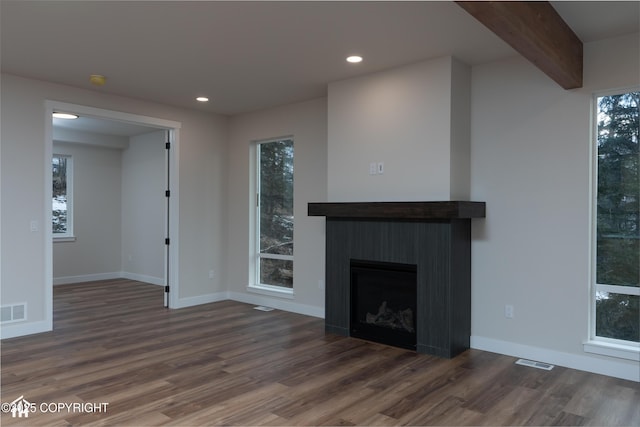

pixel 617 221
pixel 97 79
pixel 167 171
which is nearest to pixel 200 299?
pixel 167 171

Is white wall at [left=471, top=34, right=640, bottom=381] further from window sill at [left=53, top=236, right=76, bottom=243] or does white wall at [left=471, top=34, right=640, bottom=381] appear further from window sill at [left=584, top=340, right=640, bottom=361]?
window sill at [left=53, top=236, right=76, bottom=243]

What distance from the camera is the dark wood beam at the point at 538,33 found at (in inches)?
92.0

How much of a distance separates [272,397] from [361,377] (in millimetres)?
732

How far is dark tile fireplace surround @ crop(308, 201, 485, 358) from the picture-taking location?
3869 millimetres

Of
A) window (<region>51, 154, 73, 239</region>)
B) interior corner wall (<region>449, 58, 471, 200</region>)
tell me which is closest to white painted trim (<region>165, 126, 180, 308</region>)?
window (<region>51, 154, 73, 239</region>)

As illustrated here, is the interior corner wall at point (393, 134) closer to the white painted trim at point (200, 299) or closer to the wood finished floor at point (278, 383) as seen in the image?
the wood finished floor at point (278, 383)

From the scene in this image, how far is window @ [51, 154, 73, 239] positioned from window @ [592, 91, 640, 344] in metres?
7.93

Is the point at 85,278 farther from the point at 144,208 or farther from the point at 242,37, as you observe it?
the point at 242,37

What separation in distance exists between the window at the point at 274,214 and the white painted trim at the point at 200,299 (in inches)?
24.1

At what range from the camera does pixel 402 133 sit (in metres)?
→ 4.19

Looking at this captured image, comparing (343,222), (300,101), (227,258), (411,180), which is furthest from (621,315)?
(227,258)

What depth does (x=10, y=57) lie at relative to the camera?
4.01 meters

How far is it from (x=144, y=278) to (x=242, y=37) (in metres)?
5.84

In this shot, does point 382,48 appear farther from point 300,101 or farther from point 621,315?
point 621,315
